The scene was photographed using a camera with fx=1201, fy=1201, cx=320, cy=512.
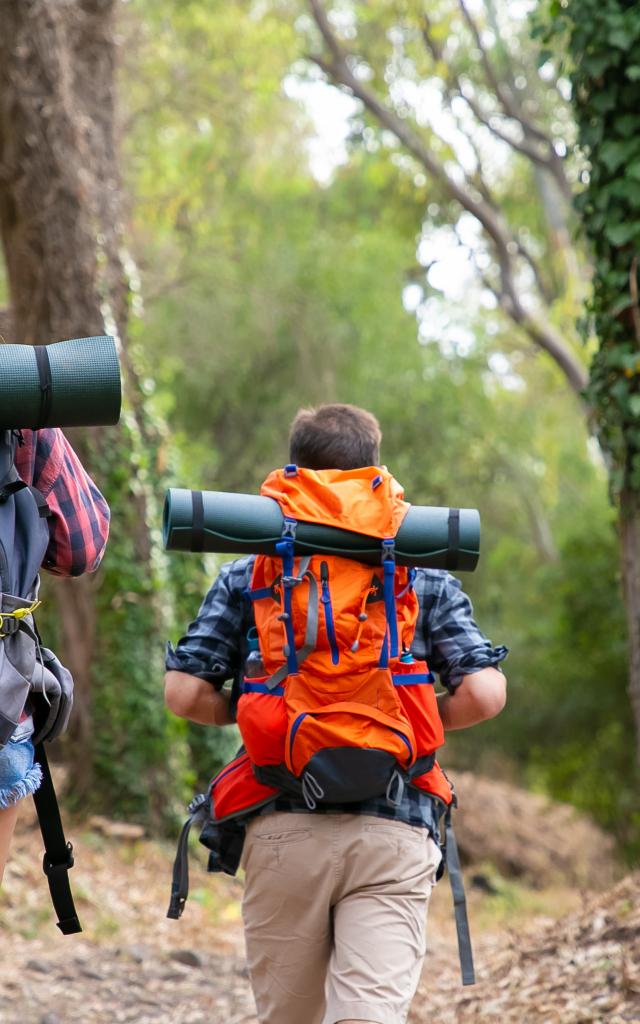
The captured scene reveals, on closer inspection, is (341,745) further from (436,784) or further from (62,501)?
(62,501)

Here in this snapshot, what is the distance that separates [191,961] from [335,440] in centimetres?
381

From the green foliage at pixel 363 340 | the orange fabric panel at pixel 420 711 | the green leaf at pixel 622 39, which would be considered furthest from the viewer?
the green foliage at pixel 363 340

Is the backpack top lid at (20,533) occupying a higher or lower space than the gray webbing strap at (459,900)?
higher

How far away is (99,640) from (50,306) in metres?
2.27

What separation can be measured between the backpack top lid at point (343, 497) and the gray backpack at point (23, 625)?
1.92ft

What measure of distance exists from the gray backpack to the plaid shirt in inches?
21.6

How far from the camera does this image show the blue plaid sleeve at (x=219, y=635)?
3.04 meters

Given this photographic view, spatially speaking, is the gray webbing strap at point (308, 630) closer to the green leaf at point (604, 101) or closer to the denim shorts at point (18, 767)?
the denim shorts at point (18, 767)

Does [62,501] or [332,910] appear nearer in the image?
[62,501]

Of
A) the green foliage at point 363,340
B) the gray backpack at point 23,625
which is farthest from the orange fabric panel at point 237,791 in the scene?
the green foliage at point 363,340

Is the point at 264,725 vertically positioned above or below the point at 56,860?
above

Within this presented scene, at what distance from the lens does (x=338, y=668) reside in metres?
2.68

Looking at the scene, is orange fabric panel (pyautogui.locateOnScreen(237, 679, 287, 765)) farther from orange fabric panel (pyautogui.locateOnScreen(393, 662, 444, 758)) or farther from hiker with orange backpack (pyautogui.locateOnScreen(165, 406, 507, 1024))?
orange fabric panel (pyautogui.locateOnScreen(393, 662, 444, 758))

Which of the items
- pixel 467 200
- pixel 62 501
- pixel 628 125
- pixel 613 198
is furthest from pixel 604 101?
pixel 467 200
